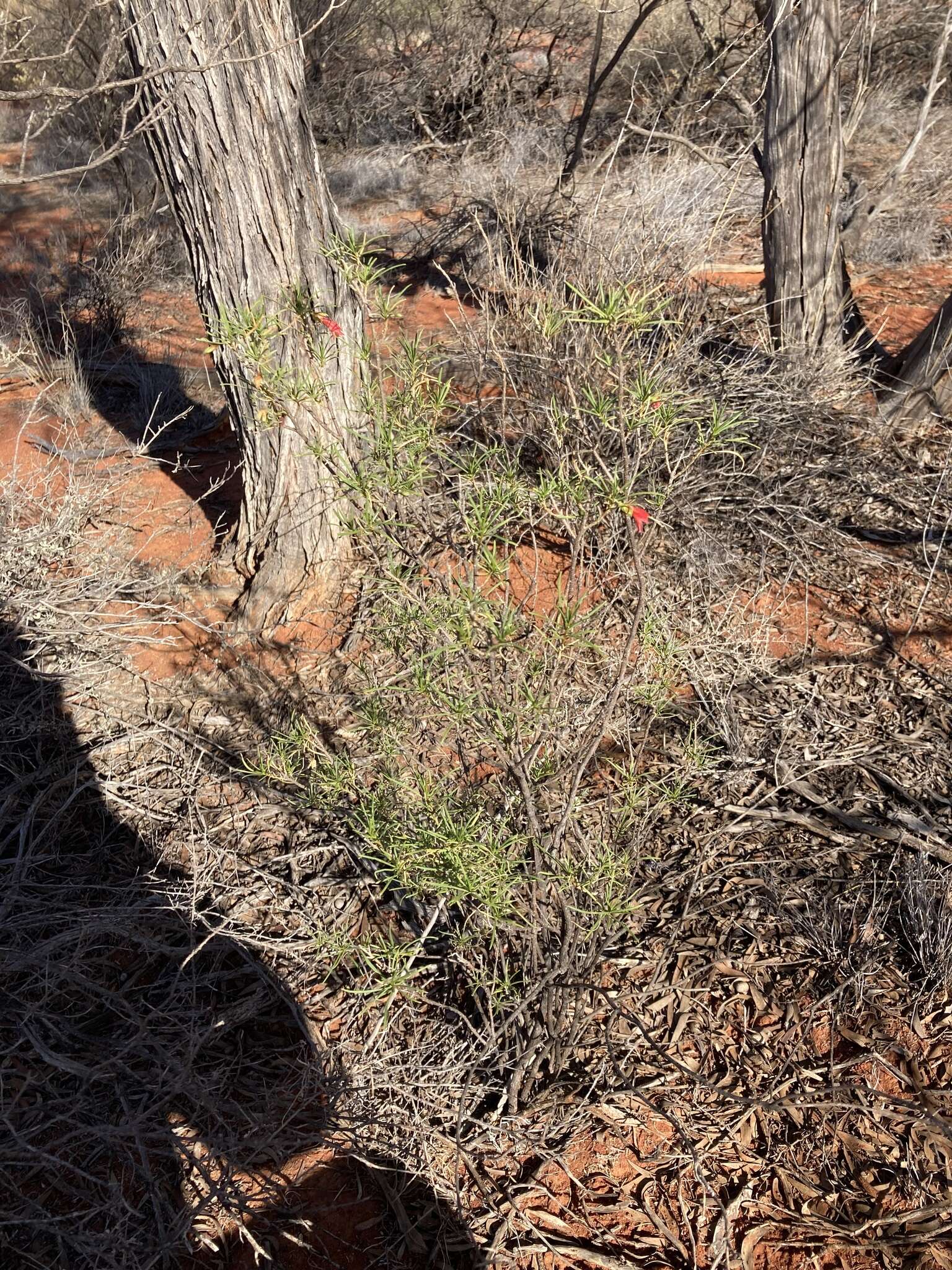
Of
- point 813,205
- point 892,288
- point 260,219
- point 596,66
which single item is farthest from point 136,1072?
point 596,66

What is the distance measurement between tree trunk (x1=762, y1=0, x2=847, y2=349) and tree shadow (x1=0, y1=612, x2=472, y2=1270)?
3.74 metres

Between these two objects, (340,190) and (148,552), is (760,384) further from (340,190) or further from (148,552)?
(340,190)

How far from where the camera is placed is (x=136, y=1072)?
243cm

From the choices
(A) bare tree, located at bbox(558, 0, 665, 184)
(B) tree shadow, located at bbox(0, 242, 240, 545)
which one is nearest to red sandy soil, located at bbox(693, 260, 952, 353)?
(A) bare tree, located at bbox(558, 0, 665, 184)

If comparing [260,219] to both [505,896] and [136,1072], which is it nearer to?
[505,896]

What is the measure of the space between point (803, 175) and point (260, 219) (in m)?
2.89

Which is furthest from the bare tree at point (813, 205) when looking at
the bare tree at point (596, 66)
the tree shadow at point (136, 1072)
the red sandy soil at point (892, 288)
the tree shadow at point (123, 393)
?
the tree shadow at point (136, 1072)

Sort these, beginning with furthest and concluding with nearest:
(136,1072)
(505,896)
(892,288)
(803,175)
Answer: (892,288) → (803,175) → (136,1072) → (505,896)

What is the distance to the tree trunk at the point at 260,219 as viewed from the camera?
314cm

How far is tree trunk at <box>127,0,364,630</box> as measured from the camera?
3145mm

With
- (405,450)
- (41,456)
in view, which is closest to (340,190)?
(41,456)

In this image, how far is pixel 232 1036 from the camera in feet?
8.36

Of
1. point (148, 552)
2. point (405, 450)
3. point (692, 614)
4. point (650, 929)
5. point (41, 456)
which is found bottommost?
point (650, 929)

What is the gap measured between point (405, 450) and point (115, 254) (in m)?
6.29
